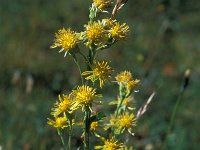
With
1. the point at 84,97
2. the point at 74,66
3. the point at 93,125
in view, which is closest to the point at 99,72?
the point at 84,97

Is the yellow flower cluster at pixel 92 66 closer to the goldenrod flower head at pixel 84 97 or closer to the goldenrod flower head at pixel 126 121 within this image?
the goldenrod flower head at pixel 84 97

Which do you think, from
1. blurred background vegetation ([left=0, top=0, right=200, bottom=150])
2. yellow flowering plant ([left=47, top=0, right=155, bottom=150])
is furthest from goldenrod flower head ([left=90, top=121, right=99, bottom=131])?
blurred background vegetation ([left=0, top=0, right=200, bottom=150])

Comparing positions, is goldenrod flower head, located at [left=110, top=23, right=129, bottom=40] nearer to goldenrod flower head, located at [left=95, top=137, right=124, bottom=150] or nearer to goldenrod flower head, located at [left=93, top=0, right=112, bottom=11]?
goldenrod flower head, located at [left=93, top=0, right=112, bottom=11]

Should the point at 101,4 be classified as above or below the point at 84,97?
above

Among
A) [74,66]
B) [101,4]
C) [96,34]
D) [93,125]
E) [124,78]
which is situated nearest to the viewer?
[96,34]

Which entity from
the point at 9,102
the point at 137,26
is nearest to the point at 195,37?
the point at 137,26

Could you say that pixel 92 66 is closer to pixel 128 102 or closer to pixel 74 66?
pixel 128 102
